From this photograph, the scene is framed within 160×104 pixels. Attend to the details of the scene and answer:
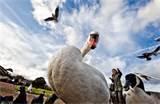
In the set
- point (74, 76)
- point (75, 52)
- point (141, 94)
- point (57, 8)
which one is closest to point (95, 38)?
point (75, 52)

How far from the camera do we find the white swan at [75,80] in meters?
5.82

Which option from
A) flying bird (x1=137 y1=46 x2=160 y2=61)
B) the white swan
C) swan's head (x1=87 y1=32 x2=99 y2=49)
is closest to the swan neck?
swan's head (x1=87 y1=32 x2=99 y2=49)

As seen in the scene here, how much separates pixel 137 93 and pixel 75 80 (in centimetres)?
296

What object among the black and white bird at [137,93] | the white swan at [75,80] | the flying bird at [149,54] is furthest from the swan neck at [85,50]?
the flying bird at [149,54]

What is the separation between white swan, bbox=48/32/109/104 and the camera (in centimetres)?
582

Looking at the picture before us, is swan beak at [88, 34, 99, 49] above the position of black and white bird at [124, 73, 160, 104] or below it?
above

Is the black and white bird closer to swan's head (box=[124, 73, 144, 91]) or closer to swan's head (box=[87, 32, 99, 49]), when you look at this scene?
swan's head (box=[124, 73, 144, 91])

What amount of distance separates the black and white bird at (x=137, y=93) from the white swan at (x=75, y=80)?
247 centimetres

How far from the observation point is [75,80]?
5.81m

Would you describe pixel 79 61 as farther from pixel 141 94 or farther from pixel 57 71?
pixel 141 94

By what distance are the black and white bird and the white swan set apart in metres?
2.47

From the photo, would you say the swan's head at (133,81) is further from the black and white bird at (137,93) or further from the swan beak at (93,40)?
the swan beak at (93,40)

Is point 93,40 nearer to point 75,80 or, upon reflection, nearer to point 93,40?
point 93,40

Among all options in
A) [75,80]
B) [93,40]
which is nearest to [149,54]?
[93,40]
